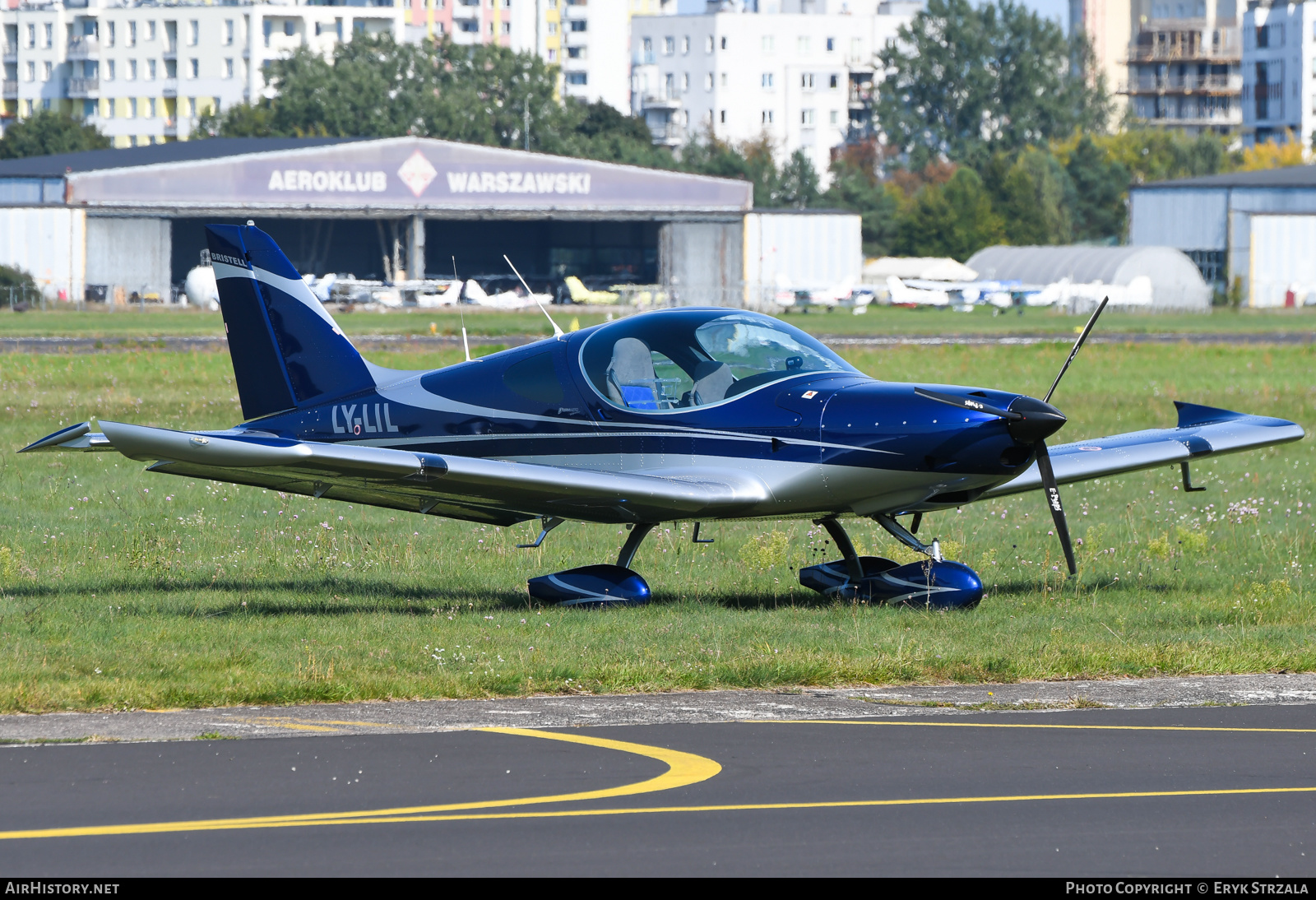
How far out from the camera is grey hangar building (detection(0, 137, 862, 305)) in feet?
256

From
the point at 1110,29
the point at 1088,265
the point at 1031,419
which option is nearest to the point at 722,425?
the point at 1031,419

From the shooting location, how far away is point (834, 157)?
167m

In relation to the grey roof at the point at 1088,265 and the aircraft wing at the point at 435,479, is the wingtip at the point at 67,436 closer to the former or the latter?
the aircraft wing at the point at 435,479

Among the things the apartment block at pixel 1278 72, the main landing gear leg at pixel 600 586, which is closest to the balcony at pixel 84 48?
the apartment block at pixel 1278 72

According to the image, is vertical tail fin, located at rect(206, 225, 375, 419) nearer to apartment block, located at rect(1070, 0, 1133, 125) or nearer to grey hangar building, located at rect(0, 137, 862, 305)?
grey hangar building, located at rect(0, 137, 862, 305)

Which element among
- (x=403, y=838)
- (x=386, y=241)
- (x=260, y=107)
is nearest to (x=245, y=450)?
(x=403, y=838)

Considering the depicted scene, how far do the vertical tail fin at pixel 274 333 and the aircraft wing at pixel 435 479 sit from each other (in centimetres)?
153

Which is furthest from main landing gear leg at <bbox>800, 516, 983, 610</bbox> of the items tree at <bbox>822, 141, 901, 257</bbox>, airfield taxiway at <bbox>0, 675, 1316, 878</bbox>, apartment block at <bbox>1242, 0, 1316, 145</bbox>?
apartment block at <bbox>1242, 0, 1316, 145</bbox>

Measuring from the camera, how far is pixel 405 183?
8294cm

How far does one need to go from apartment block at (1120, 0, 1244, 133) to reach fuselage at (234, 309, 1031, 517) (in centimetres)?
16016

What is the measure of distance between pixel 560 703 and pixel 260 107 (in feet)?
389

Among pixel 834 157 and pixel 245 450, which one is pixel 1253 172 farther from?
pixel 245 450

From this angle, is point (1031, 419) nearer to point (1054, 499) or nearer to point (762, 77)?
point (1054, 499)

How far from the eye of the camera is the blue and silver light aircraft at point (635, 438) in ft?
37.8
